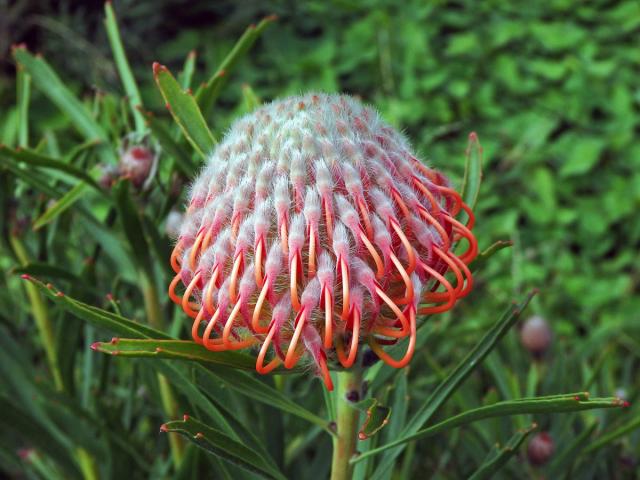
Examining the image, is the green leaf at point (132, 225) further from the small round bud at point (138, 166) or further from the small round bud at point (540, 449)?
the small round bud at point (540, 449)

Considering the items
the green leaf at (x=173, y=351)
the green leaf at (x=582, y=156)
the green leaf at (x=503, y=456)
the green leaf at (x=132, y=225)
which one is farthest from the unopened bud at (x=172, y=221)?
the green leaf at (x=582, y=156)

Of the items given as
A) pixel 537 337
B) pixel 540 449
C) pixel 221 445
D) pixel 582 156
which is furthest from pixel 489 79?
pixel 221 445

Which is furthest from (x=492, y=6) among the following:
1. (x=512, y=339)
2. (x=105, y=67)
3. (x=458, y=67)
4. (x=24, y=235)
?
(x=24, y=235)

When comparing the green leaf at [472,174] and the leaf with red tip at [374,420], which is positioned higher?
the green leaf at [472,174]

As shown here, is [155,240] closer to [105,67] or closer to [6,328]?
[6,328]

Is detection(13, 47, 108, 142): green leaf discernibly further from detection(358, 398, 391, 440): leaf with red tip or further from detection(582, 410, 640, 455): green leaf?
detection(582, 410, 640, 455): green leaf

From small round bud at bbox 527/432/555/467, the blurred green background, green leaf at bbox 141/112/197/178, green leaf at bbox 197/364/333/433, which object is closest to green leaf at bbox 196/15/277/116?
green leaf at bbox 141/112/197/178
